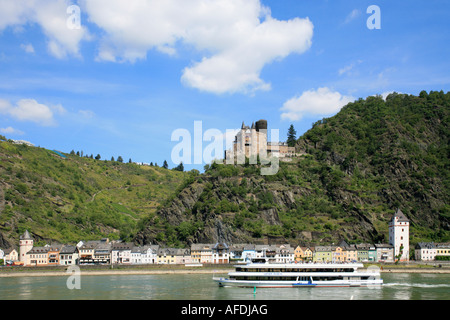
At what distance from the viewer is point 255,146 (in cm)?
14975

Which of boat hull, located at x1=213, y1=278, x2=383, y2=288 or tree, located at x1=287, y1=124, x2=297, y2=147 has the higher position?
tree, located at x1=287, y1=124, x2=297, y2=147

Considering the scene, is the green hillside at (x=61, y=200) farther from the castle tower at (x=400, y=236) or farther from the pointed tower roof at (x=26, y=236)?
the castle tower at (x=400, y=236)

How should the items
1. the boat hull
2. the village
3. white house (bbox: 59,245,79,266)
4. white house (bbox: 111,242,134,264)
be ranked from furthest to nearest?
white house (bbox: 111,242,134,264), white house (bbox: 59,245,79,266), the village, the boat hull

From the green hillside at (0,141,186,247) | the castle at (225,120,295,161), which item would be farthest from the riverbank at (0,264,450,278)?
the castle at (225,120,295,161)

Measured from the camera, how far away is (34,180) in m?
157

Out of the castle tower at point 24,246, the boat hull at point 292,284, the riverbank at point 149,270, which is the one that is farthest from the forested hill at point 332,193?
the boat hull at point 292,284

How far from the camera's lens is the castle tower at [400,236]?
108688 millimetres

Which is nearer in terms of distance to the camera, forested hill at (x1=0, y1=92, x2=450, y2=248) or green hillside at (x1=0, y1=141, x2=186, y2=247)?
forested hill at (x1=0, y1=92, x2=450, y2=248)

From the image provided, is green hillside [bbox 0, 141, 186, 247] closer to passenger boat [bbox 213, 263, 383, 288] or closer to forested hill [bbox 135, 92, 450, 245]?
forested hill [bbox 135, 92, 450, 245]

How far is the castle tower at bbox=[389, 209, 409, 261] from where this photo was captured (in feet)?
357

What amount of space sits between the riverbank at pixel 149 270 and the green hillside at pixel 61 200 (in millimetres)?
28721

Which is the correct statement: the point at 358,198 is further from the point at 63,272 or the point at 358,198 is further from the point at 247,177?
the point at 63,272

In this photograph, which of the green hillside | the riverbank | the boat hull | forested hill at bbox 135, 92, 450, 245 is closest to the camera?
the boat hull

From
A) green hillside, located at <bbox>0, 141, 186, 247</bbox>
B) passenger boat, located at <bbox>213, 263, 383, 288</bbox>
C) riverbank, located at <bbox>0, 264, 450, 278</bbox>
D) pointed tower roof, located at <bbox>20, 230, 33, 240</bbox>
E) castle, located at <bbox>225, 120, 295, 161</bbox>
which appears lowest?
riverbank, located at <bbox>0, 264, 450, 278</bbox>
